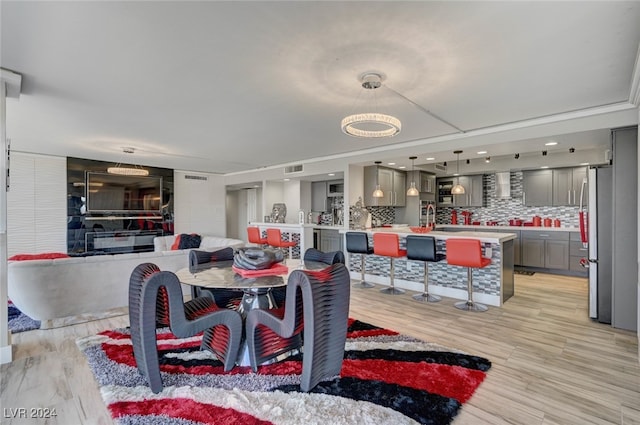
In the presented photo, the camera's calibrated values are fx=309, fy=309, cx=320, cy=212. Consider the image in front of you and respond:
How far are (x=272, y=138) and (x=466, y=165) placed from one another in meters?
4.76

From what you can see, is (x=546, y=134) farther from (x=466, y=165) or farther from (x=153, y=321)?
(x=153, y=321)

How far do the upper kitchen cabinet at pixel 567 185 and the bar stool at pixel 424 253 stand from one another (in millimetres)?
3828

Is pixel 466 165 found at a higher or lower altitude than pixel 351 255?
higher

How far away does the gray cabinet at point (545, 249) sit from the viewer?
612cm

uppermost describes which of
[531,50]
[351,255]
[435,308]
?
[531,50]

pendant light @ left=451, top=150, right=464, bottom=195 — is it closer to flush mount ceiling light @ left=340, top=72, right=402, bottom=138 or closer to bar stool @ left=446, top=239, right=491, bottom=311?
bar stool @ left=446, top=239, right=491, bottom=311

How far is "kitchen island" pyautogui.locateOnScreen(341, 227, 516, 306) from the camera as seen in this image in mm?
4285

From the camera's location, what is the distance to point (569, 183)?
6273mm

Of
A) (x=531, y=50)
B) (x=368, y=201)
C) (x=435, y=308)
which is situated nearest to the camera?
(x=531, y=50)

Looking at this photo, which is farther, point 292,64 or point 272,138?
point 272,138

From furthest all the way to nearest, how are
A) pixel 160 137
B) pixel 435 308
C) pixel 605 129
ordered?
pixel 160 137 → pixel 435 308 → pixel 605 129

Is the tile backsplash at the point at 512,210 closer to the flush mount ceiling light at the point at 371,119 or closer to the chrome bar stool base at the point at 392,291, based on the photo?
the chrome bar stool base at the point at 392,291

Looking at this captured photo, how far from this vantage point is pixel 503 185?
23.4 ft

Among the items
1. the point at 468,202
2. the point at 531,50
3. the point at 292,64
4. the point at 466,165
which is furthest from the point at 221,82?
the point at 468,202
